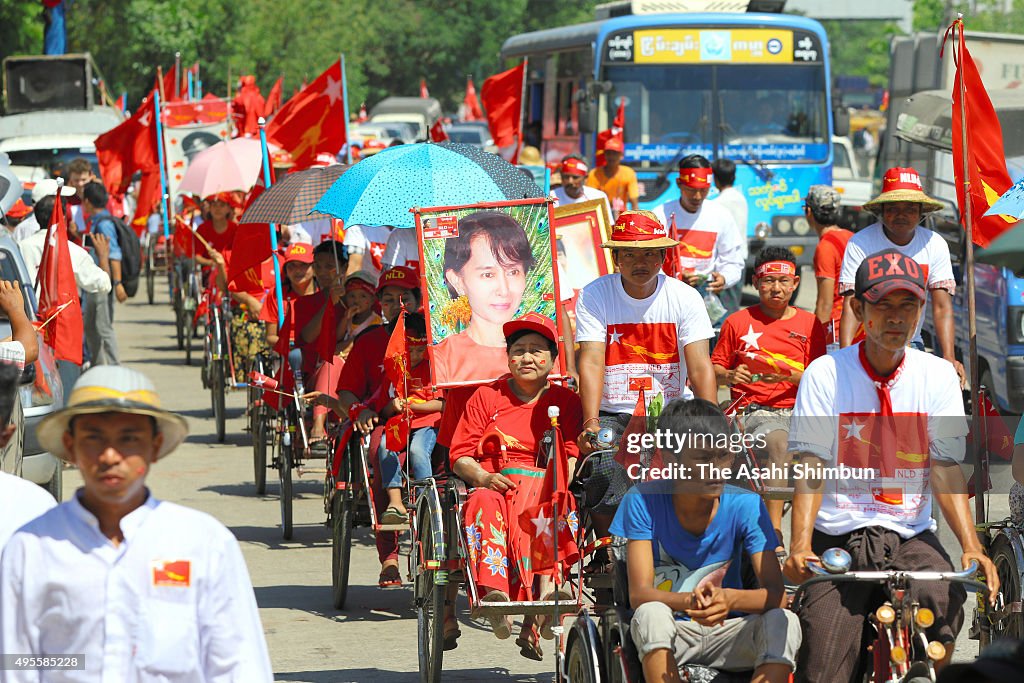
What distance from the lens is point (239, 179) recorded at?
15.4 metres

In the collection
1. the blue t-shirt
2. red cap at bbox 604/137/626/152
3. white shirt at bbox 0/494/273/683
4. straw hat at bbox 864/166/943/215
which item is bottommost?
the blue t-shirt

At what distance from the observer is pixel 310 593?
9.45 meters

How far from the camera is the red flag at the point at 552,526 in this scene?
6590 mm

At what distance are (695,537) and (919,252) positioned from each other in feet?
14.6

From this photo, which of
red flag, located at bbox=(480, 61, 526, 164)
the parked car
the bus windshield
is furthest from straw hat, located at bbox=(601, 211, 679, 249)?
the bus windshield

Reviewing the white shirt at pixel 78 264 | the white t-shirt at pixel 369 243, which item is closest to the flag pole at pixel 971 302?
the white t-shirt at pixel 369 243

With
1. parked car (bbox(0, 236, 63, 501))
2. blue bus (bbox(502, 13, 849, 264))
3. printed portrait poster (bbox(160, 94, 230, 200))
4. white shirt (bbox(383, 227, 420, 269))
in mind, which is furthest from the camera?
printed portrait poster (bbox(160, 94, 230, 200))

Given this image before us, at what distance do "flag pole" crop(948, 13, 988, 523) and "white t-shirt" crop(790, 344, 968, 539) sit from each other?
39.9 inches

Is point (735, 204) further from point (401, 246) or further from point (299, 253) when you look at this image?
point (401, 246)

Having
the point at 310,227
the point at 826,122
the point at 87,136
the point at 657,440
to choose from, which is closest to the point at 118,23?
the point at 87,136

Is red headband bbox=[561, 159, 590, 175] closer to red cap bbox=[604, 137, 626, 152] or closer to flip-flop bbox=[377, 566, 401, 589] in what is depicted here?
red cap bbox=[604, 137, 626, 152]

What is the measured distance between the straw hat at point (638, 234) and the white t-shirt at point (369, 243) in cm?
426

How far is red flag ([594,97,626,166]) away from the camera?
56.7 ft

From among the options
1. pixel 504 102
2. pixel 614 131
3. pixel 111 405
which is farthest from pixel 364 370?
pixel 614 131
